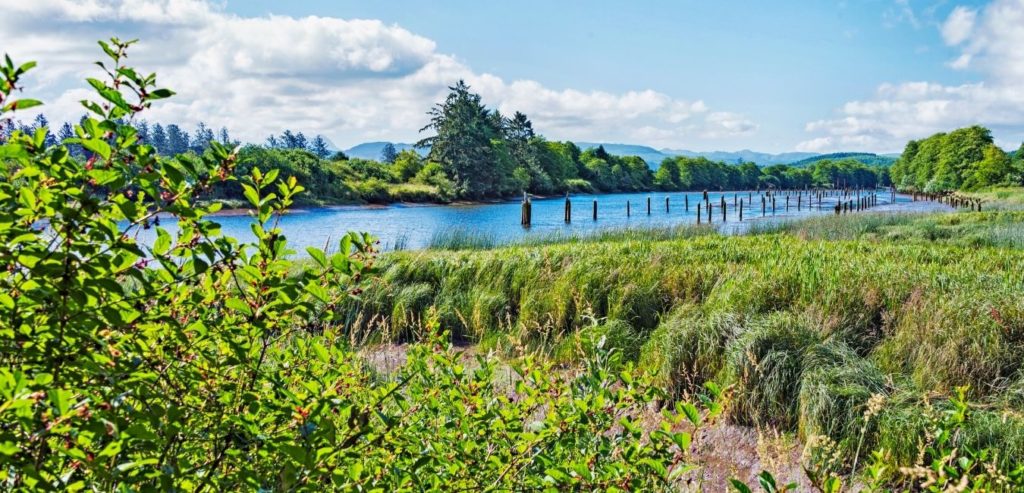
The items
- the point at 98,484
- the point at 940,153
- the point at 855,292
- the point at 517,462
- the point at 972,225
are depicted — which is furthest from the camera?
the point at 940,153

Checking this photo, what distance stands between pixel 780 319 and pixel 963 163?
8316cm

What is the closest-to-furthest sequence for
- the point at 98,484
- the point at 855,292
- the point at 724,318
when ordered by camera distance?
the point at 98,484 → the point at 724,318 → the point at 855,292

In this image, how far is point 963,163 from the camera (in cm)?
7350

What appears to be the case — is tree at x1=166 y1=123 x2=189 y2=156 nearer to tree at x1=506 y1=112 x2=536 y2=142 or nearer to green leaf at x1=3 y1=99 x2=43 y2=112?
tree at x1=506 y1=112 x2=536 y2=142

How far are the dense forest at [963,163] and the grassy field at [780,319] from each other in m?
69.5

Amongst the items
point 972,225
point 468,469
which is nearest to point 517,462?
point 468,469

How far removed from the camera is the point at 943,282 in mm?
7941

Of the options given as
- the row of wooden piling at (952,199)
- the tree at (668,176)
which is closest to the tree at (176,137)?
the tree at (668,176)

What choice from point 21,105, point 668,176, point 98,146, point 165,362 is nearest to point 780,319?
point 165,362

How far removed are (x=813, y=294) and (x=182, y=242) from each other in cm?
758

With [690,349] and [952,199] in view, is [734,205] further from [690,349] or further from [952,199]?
[690,349]

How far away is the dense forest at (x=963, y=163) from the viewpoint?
66375 millimetres

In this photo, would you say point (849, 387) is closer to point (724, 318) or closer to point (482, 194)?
point (724, 318)

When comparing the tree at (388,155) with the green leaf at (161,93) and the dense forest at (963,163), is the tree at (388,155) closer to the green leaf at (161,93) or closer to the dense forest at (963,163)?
the dense forest at (963,163)
